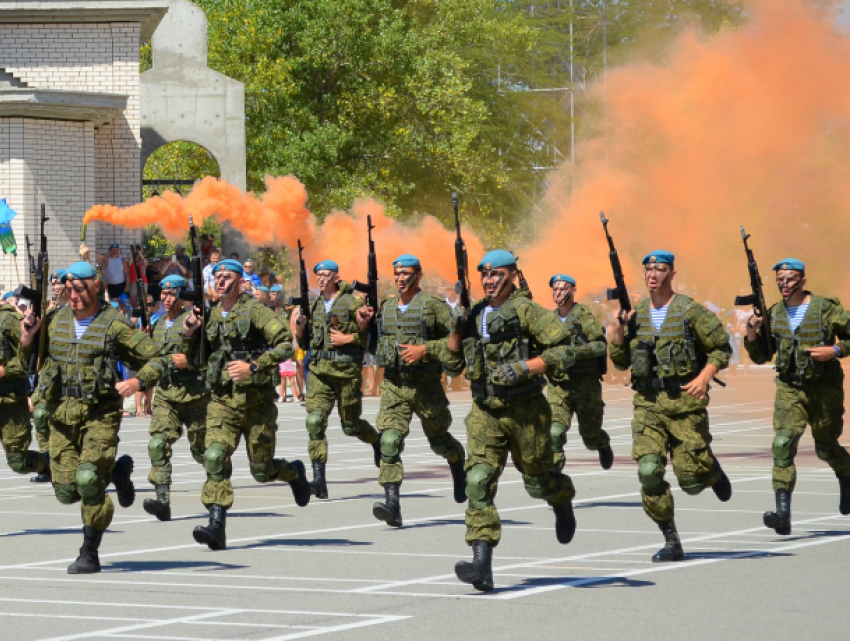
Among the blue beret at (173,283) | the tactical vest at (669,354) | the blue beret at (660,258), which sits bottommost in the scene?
the tactical vest at (669,354)

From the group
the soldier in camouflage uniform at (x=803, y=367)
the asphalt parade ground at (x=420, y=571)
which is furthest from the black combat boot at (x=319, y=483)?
the soldier in camouflage uniform at (x=803, y=367)

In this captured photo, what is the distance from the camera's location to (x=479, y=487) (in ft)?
29.5

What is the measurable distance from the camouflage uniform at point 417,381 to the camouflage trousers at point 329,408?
112cm

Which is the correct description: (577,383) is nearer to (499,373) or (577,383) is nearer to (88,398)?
(499,373)

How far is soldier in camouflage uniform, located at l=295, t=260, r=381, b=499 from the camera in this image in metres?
13.9

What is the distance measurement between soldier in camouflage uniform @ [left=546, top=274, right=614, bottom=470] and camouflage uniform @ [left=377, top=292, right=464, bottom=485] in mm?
1593

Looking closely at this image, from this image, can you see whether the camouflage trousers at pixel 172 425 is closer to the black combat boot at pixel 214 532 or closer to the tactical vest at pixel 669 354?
the black combat boot at pixel 214 532

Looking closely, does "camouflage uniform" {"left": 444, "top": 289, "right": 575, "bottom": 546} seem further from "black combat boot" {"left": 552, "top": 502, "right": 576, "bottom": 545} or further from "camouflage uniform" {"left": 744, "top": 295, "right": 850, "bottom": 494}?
"camouflage uniform" {"left": 744, "top": 295, "right": 850, "bottom": 494}

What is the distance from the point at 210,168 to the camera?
4475 cm

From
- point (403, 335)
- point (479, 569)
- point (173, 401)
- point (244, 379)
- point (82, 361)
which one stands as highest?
point (403, 335)

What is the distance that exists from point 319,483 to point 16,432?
2.84 metres

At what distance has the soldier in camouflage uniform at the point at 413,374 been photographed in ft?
41.4

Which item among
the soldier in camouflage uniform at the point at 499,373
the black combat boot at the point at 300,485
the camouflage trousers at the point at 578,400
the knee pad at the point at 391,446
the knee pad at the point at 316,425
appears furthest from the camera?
the camouflage trousers at the point at 578,400

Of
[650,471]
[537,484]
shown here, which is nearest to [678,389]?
[650,471]
